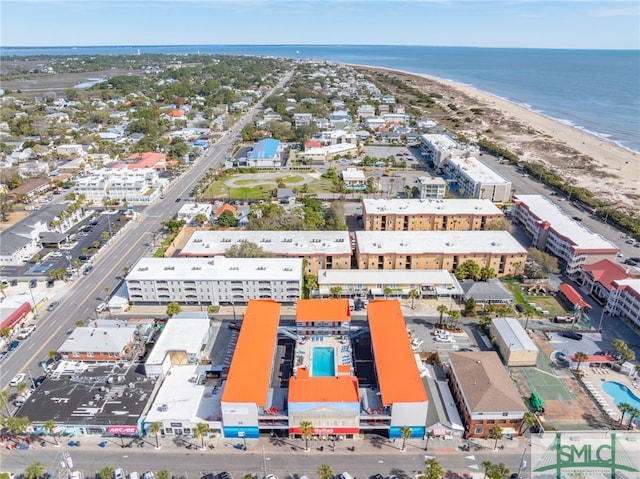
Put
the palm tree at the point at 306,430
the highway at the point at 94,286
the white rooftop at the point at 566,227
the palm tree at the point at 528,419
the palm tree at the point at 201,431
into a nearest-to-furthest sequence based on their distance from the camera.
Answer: the palm tree at the point at 201,431, the palm tree at the point at 306,430, the palm tree at the point at 528,419, the highway at the point at 94,286, the white rooftop at the point at 566,227

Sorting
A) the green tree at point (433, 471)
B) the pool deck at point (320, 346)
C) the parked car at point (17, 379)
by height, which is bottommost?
the parked car at point (17, 379)

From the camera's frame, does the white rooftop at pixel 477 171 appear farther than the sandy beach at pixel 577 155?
No

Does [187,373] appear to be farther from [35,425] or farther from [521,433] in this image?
[521,433]

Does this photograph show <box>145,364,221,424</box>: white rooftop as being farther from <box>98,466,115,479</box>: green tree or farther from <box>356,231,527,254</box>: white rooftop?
<box>356,231,527,254</box>: white rooftop

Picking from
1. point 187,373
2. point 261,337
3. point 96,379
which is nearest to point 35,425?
point 96,379

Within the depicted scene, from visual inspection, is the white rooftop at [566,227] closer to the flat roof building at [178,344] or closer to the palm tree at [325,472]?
the palm tree at [325,472]

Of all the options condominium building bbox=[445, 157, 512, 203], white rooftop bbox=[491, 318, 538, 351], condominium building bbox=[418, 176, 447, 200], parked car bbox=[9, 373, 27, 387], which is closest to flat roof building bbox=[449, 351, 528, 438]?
white rooftop bbox=[491, 318, 538, 351]

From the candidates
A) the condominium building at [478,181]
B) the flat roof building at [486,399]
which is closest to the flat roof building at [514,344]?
the flat roof building at [486,399]

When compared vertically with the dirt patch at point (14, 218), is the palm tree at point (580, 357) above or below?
below
